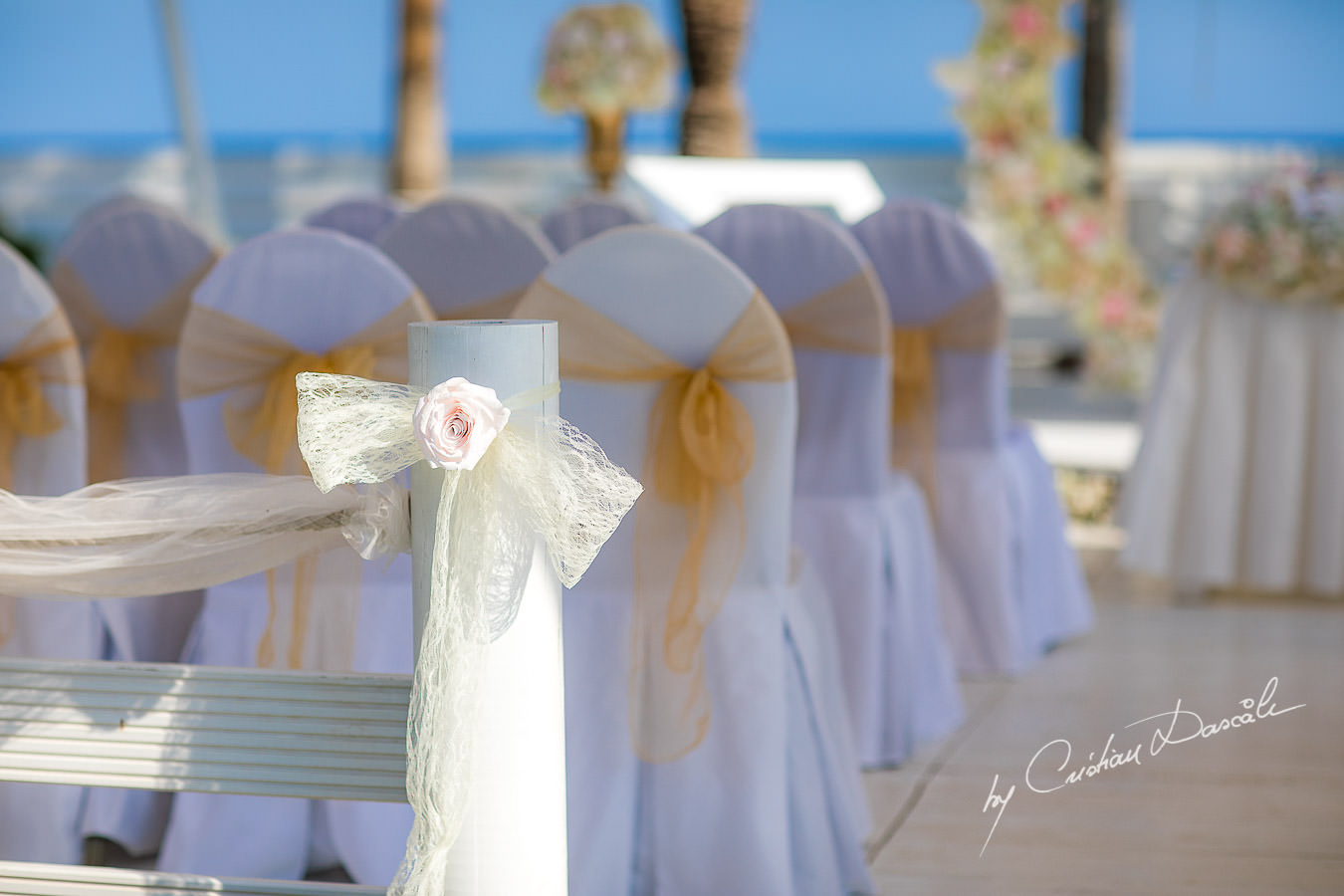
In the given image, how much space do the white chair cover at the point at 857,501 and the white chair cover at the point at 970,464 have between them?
35cm

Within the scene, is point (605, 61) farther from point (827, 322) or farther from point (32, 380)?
point (32, 380)

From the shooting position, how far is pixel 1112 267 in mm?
5570

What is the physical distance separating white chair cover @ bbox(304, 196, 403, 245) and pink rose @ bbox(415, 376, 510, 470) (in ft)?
8.04

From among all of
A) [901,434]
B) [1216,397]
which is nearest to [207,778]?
[901,434]

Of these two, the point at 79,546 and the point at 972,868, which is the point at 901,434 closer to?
the point at 972,868

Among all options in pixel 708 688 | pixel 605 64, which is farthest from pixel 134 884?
pixel 605 64

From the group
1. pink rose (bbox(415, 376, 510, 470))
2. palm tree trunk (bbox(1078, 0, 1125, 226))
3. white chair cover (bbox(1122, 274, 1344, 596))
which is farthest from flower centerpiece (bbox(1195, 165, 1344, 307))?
palm tree trunk (bbox(1078, 0, 1125, 226))

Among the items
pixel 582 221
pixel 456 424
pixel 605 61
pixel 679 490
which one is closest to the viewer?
pixel 456 424

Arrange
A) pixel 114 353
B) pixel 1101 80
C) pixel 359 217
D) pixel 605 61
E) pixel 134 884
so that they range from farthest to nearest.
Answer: pixel 1101 80 → pixel 605 61 → pixel 359 217 → pixel 114 353 → pixel 134 884

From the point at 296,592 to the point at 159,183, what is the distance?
39.0ft

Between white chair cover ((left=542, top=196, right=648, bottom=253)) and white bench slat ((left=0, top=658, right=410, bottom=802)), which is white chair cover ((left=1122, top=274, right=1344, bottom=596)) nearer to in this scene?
white chair cover ((left=542, top=196, right=648, bottom=253))

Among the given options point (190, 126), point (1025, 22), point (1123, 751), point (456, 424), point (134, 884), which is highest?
point (1025, 22)

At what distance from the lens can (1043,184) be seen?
5.54m

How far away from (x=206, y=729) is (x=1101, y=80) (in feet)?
23.1
